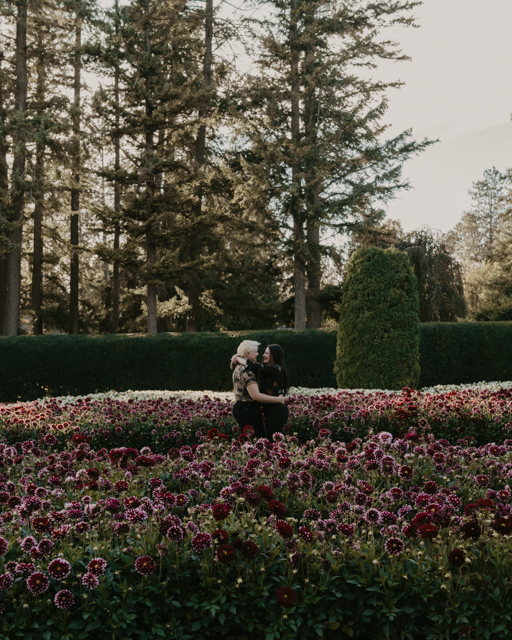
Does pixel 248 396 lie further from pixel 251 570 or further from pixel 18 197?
pixel 18 197

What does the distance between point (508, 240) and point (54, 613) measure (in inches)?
1011

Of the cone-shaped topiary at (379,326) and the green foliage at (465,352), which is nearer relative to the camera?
the cone-shaped topiary at (379,326)

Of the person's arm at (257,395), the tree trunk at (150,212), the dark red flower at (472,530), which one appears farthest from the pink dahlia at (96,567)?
the tree trunk at (150,212)

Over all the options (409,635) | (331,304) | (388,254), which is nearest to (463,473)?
(409,635)

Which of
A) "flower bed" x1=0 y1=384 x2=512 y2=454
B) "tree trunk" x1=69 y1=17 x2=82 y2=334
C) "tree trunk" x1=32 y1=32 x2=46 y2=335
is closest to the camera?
"flower bed" x1=0 y1=384 x2=512 y2=454

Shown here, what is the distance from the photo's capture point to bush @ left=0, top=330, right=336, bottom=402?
11.4 metres

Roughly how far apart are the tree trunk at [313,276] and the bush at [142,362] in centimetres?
712

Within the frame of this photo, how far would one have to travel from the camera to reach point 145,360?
11617mm

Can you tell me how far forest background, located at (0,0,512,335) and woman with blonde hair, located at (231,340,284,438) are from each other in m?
12.1

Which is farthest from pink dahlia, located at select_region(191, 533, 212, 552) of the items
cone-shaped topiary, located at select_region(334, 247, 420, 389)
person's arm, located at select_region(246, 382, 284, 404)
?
cone-shaped topiary, located at select_region(334, 247, 420, 389)

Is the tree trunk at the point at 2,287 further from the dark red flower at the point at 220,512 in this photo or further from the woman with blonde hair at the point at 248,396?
the dark red flower at the point at 220,512

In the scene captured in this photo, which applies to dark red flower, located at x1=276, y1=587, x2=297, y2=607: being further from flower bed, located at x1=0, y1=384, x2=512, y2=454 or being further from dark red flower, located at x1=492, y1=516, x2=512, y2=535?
flower bed, located at x1=0, y1=384, x2=512, y2=454

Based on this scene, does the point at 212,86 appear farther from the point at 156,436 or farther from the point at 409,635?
the point at 409,635

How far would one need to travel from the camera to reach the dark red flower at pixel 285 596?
221cm
